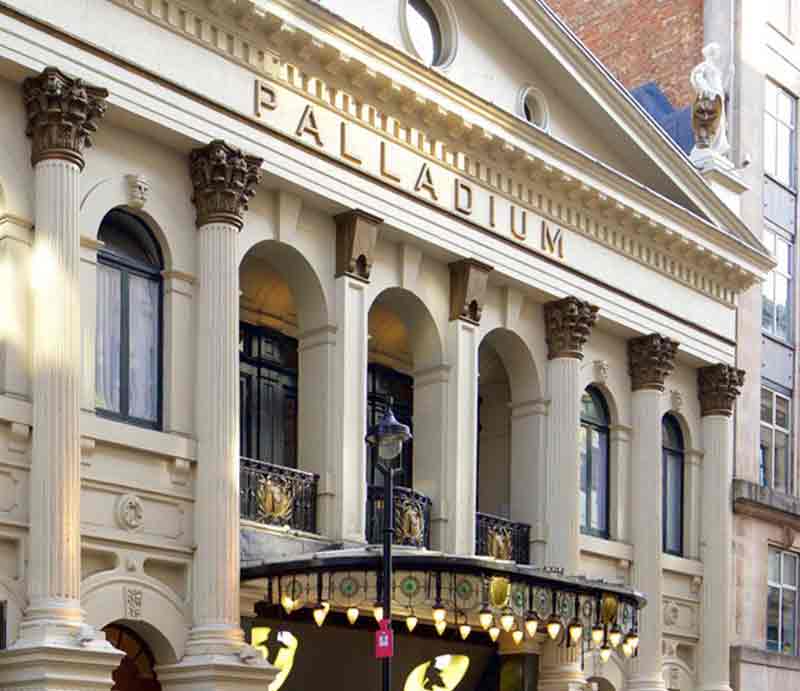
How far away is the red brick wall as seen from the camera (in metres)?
39.8

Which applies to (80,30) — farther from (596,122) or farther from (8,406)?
(596,122)

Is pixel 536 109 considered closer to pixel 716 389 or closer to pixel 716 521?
pixel 716 389

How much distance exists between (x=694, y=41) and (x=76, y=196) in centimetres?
1960

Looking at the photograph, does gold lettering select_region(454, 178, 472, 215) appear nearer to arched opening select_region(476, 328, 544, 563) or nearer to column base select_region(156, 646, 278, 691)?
arched opening select_region(476, 328, 544, 563)

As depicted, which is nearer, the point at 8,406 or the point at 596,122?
the point at 8,406

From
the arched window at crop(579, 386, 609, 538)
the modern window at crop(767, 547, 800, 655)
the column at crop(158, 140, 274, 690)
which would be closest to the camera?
the column at crop(158, 140, 274, 690)

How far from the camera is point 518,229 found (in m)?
30.7

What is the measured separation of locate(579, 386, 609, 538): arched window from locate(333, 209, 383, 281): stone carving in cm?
652

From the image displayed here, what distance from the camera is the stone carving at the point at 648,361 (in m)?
33.5

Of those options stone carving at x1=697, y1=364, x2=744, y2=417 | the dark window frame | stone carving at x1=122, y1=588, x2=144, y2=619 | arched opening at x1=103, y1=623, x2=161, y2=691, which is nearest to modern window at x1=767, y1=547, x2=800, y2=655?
stone carving at x1=697, y1=364, x2=744, y2=417

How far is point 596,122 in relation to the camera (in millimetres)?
32656

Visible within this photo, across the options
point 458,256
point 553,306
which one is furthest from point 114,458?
point 553,306

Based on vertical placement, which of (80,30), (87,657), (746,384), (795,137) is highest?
(795,137)

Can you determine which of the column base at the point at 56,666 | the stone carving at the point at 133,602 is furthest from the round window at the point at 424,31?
the column base at the point at 56,666
